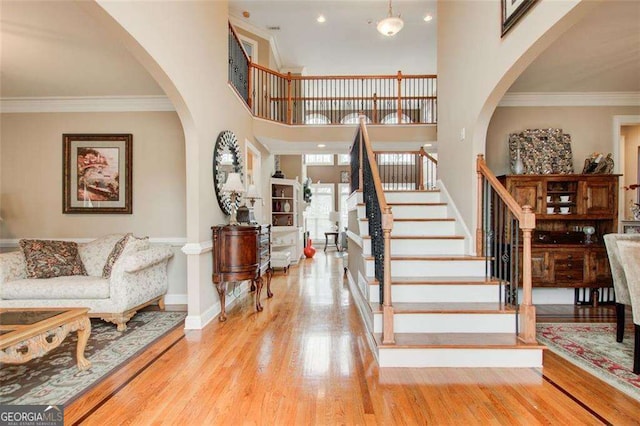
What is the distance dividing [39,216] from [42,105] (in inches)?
58.4

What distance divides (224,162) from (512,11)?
339 cm

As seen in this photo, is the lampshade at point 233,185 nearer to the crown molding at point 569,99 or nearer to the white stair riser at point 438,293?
the white stair riser at point 438,293

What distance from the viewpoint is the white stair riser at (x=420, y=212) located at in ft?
14.0

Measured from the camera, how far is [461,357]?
246cm

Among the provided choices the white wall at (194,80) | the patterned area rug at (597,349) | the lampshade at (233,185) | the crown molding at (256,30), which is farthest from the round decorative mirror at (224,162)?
the crown molding at (256,30)

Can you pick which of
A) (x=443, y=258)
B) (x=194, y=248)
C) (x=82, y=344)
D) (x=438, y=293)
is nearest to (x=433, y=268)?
(x=443, y=258)

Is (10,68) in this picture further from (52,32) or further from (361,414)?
(361,414)

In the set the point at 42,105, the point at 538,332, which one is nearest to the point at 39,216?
the point at 42,105

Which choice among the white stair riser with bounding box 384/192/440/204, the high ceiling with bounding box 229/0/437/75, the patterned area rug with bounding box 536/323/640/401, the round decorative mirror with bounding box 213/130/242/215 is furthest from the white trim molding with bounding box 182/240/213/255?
the high ceiling with bounding box 229/0/437/75

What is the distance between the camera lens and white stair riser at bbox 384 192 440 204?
15.1ft

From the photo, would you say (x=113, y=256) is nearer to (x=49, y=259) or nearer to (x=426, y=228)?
(x=49, y=259)

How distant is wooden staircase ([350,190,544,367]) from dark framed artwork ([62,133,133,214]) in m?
3.25

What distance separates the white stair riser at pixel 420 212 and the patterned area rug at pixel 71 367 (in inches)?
118

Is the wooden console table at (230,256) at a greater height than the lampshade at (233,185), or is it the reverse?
the lampshade at (233,185)
